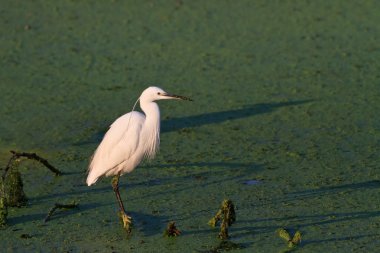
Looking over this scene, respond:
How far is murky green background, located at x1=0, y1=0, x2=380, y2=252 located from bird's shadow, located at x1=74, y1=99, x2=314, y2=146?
0.01 meters

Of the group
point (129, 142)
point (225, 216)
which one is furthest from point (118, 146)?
point (225, 216)

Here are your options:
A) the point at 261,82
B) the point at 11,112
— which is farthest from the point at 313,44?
the point at 11,112

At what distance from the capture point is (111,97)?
255 inches

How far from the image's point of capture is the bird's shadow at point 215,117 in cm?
595

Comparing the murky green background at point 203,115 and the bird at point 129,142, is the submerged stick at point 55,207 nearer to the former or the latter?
the murky green background at point 203,115

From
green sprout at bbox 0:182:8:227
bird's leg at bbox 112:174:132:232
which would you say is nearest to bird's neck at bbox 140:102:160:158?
bird's leg at bbox 112:174:132:232

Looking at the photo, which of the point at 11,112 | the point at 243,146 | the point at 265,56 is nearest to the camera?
the point at 243,146

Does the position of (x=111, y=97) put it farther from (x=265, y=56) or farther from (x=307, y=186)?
(x=307, y=186)

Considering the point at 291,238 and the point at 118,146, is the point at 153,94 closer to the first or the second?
the point at 118,146

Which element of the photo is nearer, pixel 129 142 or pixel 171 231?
pixel 171 231

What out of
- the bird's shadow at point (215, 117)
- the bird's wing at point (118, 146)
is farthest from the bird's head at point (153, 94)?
the bird's shadow at point (215, 117)

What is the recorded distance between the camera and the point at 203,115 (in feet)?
20.1

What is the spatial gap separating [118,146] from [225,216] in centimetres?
88

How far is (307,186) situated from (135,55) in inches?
102
